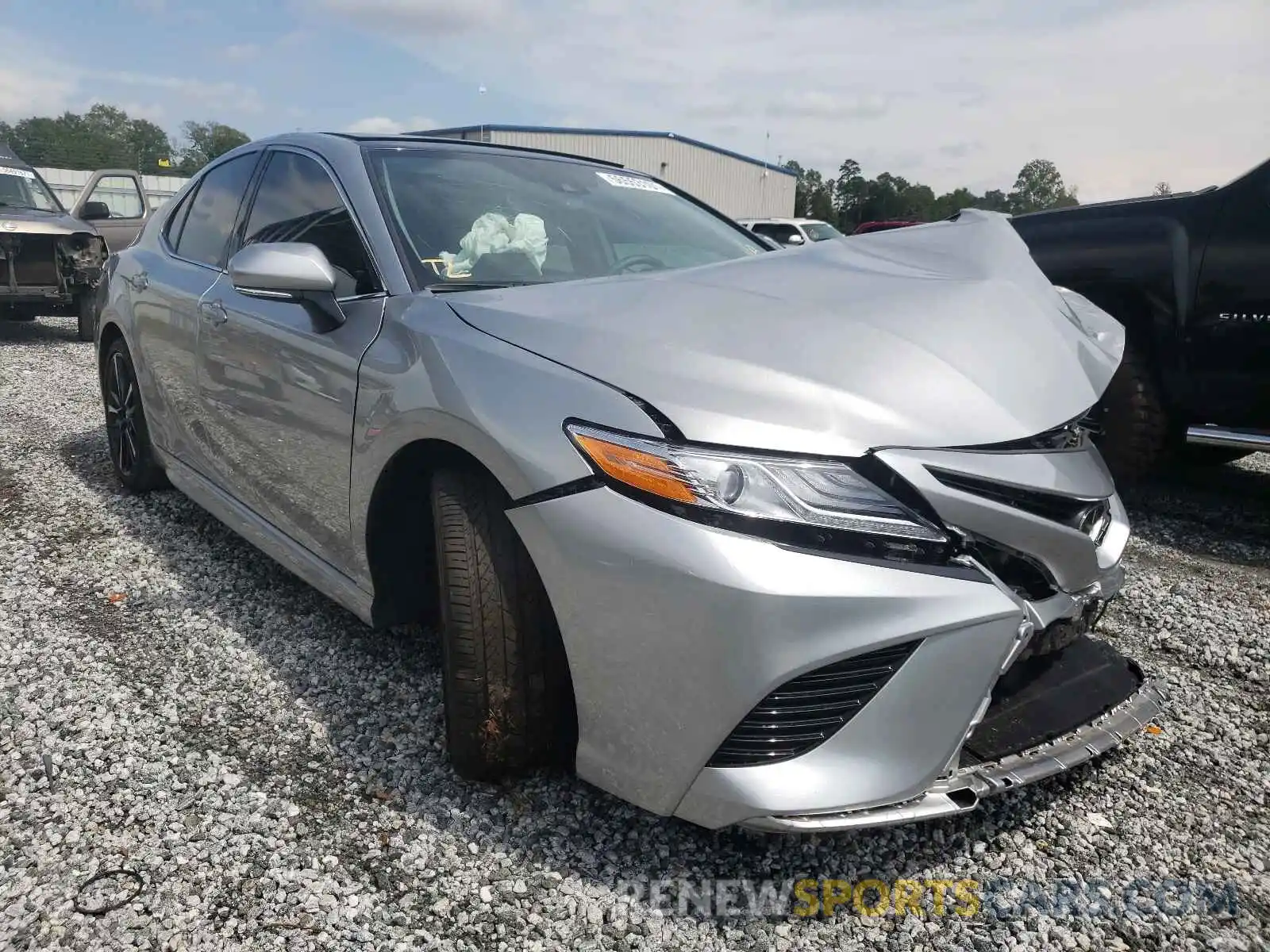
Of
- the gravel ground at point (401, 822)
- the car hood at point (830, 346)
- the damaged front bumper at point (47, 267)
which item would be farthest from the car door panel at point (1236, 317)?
the damaged front bumper at point (47, 267)

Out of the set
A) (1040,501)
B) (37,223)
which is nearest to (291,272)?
(1040,501)

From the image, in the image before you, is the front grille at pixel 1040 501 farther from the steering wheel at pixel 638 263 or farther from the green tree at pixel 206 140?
the green tree at pixel 206 140

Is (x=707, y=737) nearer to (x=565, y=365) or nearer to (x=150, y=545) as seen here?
(x=565, y=365)

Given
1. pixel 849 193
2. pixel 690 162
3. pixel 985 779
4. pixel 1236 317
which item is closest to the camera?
pixel 985 779

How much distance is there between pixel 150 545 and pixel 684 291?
2.75 meters

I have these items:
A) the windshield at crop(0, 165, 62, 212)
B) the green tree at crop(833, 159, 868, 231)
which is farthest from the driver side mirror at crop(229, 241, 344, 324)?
the green tree at crop(833, 159, 868, 231)

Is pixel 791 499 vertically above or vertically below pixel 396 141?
below

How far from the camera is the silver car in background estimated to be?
1.61 metres

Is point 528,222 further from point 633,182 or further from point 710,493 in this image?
point 710,493

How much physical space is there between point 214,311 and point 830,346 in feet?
7.34

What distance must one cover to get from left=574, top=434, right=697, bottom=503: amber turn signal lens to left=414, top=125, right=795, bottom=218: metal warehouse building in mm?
33461

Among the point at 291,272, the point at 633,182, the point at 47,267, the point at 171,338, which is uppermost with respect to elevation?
the point at 633,182

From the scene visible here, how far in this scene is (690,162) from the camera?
40.6 m

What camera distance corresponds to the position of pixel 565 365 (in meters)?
1.84
